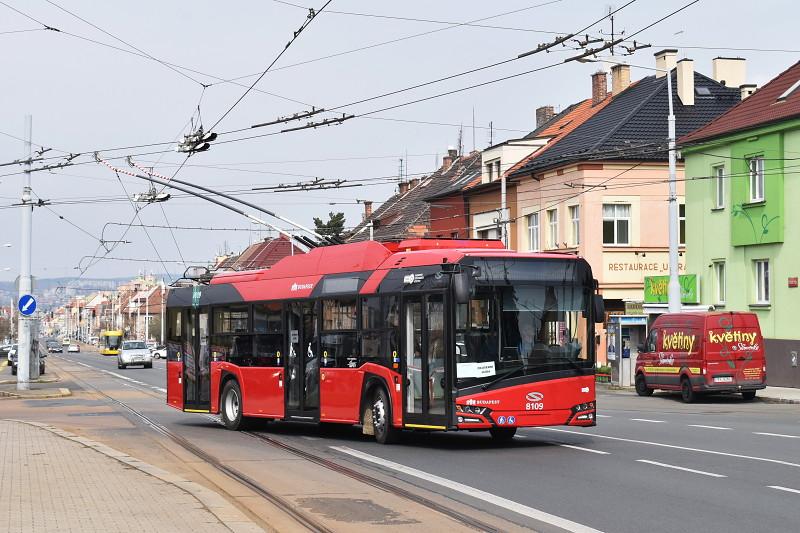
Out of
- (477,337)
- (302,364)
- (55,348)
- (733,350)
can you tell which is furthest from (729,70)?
(55,348)

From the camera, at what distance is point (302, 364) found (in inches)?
819

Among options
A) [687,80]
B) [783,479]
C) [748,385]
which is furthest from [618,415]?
[687,80]

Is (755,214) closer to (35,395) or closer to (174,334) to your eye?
(174,334)

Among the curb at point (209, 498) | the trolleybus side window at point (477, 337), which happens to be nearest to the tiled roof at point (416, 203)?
the trolleybus side window at point (477, 337)

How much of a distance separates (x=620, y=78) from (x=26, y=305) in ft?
106

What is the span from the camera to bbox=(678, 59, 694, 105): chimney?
51344 mm

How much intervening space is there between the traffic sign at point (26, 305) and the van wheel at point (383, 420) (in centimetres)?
1925

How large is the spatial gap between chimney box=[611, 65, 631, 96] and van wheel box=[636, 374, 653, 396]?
2421cm

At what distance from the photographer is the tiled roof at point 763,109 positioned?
3688 cm

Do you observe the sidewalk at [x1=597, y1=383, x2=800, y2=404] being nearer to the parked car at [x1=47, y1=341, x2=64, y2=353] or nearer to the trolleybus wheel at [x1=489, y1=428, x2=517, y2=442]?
the trolleybus wheel at [x1=489, y1=428, x2=517, y2=442]

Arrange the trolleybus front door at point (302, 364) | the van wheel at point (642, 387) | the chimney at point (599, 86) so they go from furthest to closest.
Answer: the chimney at point (599, 86) < the van wheel at point (642, 387) < the trolleybus front door at point (302, 364)

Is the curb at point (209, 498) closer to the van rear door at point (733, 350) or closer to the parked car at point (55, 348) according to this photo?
the van rear door at point (733, 350)

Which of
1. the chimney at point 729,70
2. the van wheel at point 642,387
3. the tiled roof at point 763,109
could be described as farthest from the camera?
the chimney at point 729,70

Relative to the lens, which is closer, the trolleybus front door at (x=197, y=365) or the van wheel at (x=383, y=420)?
the van wheel at (x=383, y=420)
